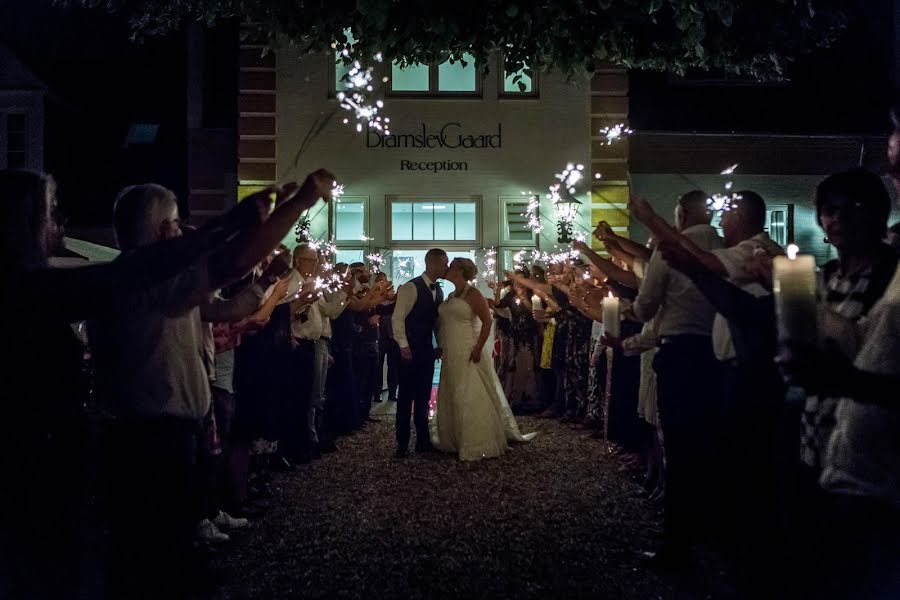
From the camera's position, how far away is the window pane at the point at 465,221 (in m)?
15.8

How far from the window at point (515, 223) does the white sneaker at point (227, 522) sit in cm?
1051

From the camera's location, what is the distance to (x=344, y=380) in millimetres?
10703

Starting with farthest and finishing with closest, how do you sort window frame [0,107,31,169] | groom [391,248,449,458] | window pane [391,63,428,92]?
window frame [0,107,31,169], window pane [391,63,428,92], groom [391,248,449,458]

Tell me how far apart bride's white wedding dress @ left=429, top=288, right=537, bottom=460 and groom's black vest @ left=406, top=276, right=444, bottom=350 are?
0.12 meters

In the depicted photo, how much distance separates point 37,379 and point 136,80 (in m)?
20.6

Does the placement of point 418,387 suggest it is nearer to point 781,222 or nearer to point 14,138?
point 781,222

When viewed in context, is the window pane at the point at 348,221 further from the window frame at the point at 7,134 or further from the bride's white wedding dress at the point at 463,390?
the window frame at the point at 7,134

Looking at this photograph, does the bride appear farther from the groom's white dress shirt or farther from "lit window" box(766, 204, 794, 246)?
"lit window" box(766, 204, 794, 246)

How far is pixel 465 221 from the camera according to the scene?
52.0 feet

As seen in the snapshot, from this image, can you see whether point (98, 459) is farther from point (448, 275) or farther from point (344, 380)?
point (344, 380)

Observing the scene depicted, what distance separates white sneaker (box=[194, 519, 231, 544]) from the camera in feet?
17.6

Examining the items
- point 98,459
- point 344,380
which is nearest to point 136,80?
point 344,380

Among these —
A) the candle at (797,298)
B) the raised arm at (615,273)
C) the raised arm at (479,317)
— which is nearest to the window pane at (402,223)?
the raised arm at (479,317)

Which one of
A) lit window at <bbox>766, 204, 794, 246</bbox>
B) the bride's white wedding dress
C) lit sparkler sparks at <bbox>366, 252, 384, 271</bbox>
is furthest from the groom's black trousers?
lit window at <bbox>766, 204, 794, 246</bbox>
